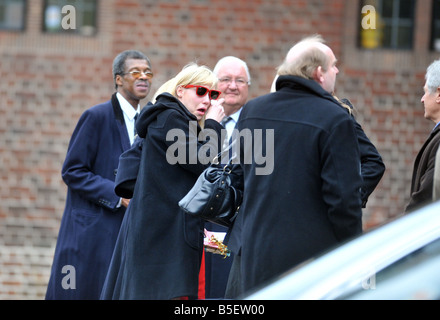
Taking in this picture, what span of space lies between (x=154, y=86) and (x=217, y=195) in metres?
5.03

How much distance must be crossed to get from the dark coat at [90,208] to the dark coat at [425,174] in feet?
6.83

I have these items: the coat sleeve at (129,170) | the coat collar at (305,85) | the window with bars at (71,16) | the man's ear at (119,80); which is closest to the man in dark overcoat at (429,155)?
the coat collar at (305,85)

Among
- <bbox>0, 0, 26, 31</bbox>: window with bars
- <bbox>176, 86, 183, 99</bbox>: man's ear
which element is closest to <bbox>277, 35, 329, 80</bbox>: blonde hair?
<bbox>176, 86, 183, 99</bbox>: man's ear

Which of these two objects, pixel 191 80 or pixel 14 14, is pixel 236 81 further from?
pixel 14 14

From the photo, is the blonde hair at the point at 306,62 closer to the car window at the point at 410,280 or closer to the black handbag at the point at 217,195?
the black handbag at the point at 217,195

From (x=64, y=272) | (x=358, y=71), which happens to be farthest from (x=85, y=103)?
(x=64, y=272)

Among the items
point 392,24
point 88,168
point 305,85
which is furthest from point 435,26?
point 305,85

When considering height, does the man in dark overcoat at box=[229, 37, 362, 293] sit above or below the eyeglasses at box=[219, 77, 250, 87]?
below

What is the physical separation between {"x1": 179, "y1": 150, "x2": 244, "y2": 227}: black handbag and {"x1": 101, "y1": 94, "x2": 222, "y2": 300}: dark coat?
255 mm

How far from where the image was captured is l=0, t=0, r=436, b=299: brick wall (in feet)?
29.6

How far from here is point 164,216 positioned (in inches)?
175

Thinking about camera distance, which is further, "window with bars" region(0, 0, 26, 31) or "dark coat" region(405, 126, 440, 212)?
"window with bars" region(0, 0, 26, 31)

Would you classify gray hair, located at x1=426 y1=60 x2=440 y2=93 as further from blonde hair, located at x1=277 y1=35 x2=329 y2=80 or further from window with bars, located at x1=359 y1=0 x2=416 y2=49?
window with bars, located at x1=359 y1=0 x2=416 y2=49

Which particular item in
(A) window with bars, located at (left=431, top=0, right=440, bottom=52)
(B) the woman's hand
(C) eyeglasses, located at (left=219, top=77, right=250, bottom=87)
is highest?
(A) window with bars, located at (left=431, top=0, right=440, bottom=52)
